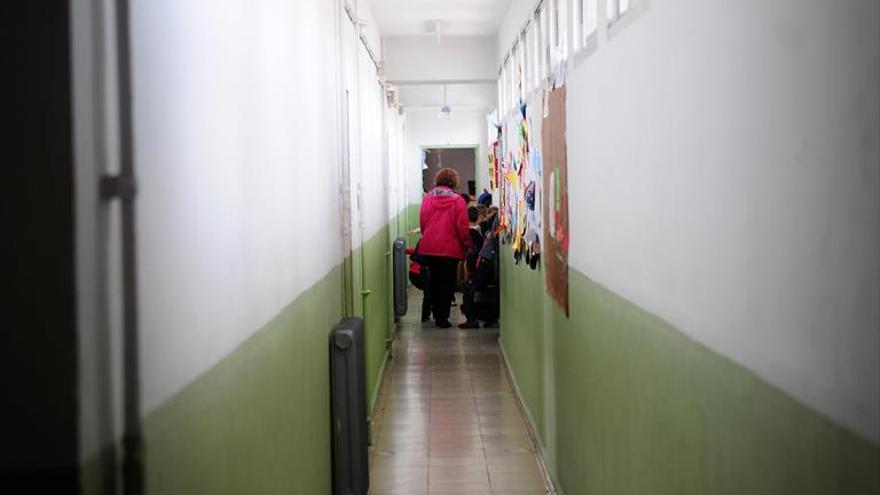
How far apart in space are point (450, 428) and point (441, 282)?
394cm

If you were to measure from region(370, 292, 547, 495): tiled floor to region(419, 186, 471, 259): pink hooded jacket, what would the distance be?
1.07 m

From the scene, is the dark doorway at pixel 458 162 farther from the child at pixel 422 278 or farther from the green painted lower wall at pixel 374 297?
the green painted lower wall at pixel 374 297

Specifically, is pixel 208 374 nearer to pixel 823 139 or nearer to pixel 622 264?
pixel 823 139

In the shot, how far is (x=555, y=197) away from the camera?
4.27 metres

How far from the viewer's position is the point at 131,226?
1387mm

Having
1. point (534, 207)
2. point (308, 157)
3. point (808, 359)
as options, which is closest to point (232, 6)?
point (308, 157)

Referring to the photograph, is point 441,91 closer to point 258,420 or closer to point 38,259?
point 258,420

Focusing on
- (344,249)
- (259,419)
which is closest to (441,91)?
(344,249)

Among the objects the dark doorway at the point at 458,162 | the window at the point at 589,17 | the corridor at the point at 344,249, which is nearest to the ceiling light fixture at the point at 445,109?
the dark doorway at the point at 458,162

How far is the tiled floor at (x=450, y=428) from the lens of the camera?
16.0 ft

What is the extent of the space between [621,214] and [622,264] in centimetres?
16

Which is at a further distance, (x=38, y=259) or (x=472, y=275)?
(x=472, y=275)

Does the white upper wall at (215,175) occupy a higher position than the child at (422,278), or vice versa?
the white upper wall at (215,175)

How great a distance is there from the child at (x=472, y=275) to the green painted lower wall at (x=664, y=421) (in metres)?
4.56
